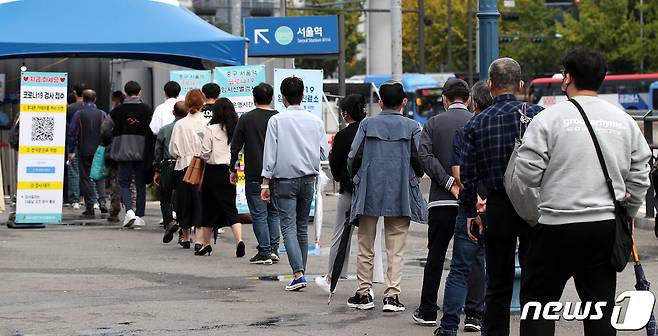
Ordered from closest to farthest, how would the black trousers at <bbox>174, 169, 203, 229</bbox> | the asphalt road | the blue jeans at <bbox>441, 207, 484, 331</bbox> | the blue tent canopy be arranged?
the blue jeans at <bbox>441, 207, 484, 331</bbox> < the asphalt road < the black trousers at <bbox>174, 169, 203, 229</bbox> < the blue tent canopy

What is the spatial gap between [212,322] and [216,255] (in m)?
5.01

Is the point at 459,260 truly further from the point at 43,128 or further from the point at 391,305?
the point at 43,128

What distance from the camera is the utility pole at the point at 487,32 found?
38.3 ft

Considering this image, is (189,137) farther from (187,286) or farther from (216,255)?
(187,286)

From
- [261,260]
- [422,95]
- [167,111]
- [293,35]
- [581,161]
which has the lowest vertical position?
[261,260]

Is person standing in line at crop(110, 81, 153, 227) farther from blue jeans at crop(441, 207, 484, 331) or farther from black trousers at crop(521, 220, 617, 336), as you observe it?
black trousers at crop(521, 220, 617, 336)

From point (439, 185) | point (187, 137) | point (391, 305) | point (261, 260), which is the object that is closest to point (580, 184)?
point (439, 185)

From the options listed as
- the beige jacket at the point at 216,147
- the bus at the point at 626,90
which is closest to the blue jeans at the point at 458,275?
→ the beige jacket at the point at 216,147

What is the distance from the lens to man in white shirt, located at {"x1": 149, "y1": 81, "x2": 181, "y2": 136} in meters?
17.1

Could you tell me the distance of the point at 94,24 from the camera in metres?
19.0

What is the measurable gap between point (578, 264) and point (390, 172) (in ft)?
12.6

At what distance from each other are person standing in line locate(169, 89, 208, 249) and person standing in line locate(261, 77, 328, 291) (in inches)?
108

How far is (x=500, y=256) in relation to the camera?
754 centimetres

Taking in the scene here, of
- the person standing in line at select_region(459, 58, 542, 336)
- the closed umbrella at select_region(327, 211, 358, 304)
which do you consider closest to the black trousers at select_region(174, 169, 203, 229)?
the closed umbrella at select_region(327, 211, 358, 304)
